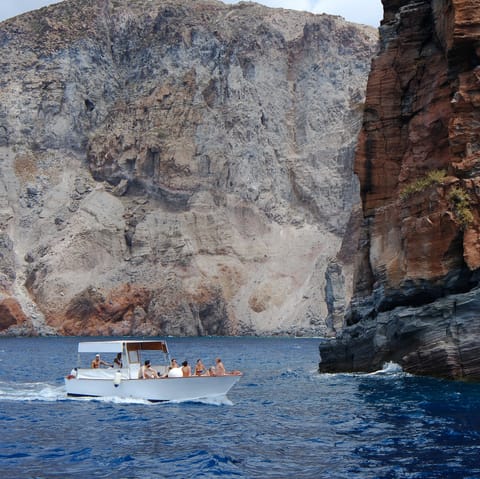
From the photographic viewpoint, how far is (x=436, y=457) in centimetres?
2222

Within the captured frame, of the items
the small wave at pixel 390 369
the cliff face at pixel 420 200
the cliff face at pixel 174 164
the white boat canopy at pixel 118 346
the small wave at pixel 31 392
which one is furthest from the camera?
the cliff face at pixel 174 164

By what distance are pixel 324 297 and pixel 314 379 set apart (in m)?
81.3

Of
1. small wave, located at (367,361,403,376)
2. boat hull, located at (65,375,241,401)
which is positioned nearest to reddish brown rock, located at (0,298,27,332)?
boat hull, located at (65,375,241,401)

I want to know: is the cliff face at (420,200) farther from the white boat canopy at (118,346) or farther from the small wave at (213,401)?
the white boat canopy at (118,346)

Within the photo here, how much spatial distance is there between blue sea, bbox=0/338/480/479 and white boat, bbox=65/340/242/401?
0.50 metres

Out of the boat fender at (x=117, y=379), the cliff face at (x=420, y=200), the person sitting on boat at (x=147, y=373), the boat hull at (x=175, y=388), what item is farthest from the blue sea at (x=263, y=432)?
the cliff face at (x=420, y=200)

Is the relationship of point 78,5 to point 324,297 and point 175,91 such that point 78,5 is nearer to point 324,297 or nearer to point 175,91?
point 175,91

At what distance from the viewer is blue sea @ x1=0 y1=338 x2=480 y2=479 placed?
21.7 metres

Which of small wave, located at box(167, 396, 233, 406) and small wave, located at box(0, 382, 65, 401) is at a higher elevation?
small wave, located at box(0, 382, 65, 401)

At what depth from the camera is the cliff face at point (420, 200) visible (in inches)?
1480

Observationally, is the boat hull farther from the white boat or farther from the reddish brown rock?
the reddish brown rock

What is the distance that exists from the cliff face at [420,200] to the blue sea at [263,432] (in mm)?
1948

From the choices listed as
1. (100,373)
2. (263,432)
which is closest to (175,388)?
(100,373)

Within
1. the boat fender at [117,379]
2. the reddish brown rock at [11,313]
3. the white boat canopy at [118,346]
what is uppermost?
the reddish brown rock at [11,313]
